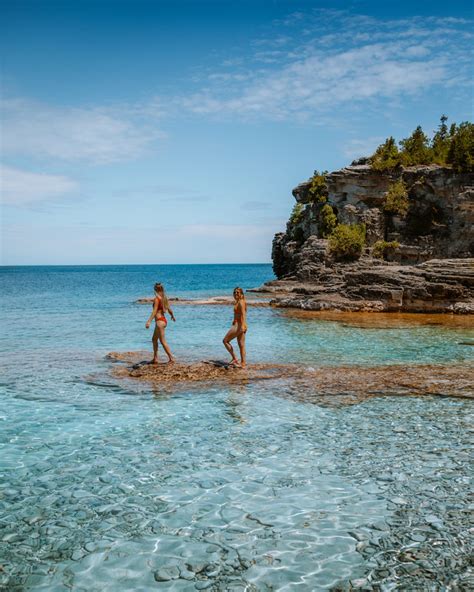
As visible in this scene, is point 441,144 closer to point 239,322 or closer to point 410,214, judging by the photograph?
point 410,214

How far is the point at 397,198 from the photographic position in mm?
56719

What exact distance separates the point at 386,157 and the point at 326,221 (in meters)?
10.3

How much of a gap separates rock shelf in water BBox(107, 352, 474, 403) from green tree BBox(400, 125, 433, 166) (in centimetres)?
4588

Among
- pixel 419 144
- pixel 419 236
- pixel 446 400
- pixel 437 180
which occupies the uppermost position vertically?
pixel 419 144

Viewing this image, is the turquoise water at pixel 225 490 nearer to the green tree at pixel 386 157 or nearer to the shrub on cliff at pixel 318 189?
the green tree at pixel 386 157

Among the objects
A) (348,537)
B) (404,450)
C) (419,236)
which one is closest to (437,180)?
(419,236)

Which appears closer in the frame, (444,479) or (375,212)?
(444,479)

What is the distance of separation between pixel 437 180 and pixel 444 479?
52787mm

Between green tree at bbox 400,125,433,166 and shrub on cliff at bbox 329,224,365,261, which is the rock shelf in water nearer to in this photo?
shrub on cliff at bbox 329,224,365,261

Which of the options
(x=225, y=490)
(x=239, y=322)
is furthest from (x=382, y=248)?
(x=225, y=490)

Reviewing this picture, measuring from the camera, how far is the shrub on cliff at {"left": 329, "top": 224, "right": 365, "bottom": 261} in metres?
56.2

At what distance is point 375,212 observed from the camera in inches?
2281

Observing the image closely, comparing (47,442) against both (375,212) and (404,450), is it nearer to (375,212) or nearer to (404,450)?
(404,450)

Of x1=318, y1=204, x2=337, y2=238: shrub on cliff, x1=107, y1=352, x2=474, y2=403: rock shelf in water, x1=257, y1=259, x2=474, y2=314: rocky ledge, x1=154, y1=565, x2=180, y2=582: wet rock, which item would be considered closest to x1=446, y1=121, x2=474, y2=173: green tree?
x1=318, y1=204, x2=337, y2=238: shrub on cliff
